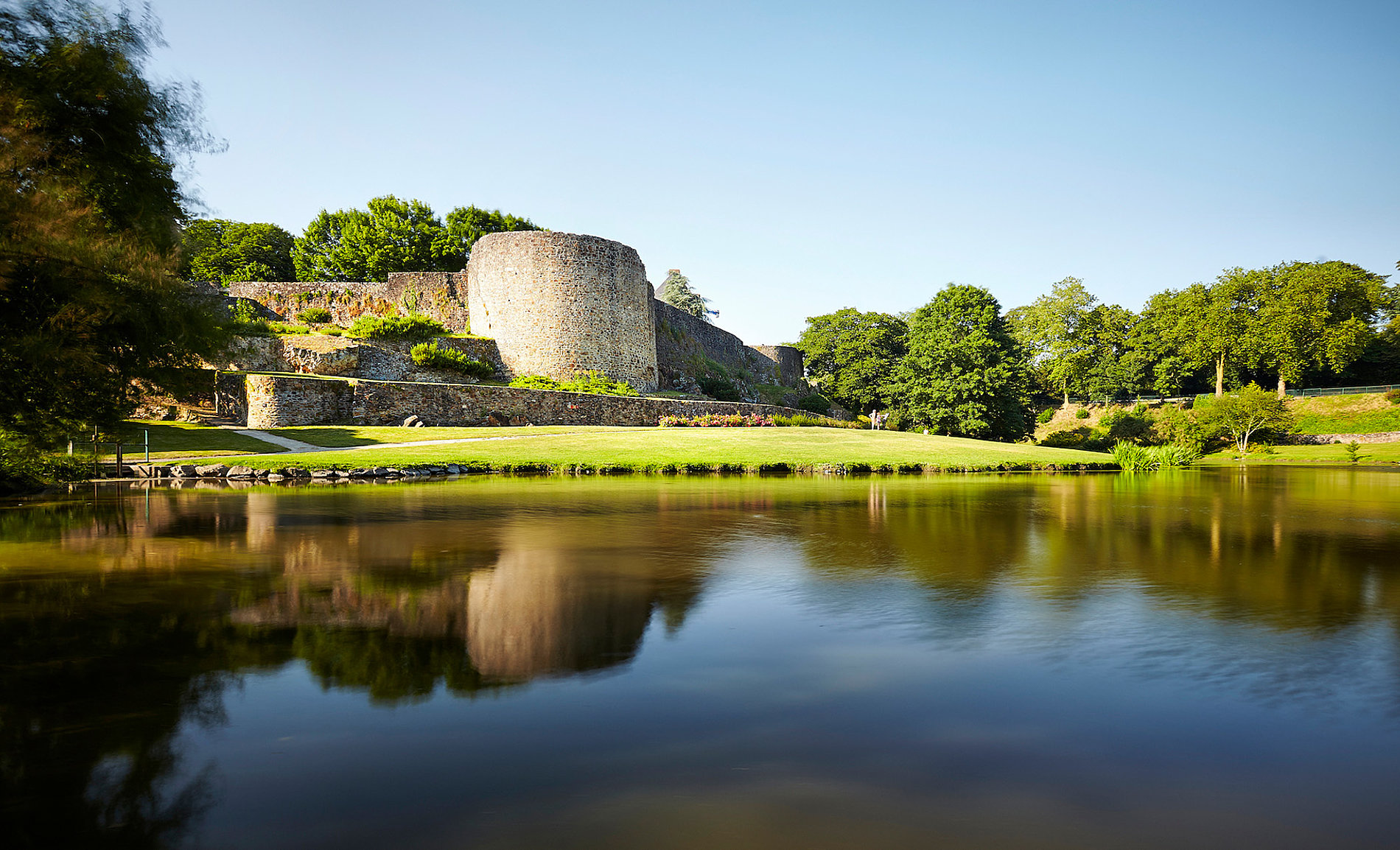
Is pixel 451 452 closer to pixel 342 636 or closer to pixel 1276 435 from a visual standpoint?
pixel 342 636

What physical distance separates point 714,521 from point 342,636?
6.40 m

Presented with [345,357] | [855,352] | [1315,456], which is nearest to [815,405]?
[855,352]

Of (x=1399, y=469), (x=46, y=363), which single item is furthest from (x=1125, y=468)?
(x=46, y=363)

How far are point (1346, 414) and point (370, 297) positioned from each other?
5801cm

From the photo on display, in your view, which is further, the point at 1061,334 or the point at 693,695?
the point at 1061,334

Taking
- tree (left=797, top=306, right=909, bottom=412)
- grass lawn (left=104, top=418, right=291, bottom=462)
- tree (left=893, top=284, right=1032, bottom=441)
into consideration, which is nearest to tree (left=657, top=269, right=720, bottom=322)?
tree (left=797, top=306, right=909, bottom=412)

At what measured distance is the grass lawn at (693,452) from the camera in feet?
64.8

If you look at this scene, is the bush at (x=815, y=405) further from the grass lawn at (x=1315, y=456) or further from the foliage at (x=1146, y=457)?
the foliage at (x=1146, y=457)

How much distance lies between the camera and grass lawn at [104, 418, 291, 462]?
19516 mm

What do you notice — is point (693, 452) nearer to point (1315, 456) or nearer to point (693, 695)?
point (693, 695)

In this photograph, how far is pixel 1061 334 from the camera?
195ft

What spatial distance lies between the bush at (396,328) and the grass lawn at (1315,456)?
3417 centimetres

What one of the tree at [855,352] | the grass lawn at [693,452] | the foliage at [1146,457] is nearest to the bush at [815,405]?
the tree at [855,352]

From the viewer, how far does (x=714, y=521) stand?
35.8 ft
